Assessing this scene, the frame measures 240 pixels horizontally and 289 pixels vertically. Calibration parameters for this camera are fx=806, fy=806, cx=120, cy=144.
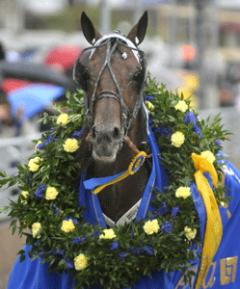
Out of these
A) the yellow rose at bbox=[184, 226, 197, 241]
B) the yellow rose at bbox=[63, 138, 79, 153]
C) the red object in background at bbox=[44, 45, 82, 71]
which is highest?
the red object in background at bbox=[44, 45, 82, 71]

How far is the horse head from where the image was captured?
3.69 meters

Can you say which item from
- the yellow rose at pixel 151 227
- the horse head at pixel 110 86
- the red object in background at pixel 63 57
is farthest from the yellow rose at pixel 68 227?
the red object in background at pixel 63 57

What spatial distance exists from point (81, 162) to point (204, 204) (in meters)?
0.71

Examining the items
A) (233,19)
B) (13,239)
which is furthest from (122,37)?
(233,19)

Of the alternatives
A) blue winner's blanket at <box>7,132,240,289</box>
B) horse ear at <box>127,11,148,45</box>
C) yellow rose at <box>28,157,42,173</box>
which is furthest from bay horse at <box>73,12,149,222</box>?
yellow rose at <box>28,157,42,173</box>

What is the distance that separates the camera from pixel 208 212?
438cm

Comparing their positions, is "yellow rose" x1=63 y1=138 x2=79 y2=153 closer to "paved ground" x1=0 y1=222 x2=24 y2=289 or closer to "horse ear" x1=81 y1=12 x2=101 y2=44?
"horse ear" x1=81 y1=12 x2=101 y2=44

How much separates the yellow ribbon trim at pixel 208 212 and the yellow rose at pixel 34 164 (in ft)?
2.82

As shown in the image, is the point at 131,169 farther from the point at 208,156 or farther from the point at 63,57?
the point at 63,57

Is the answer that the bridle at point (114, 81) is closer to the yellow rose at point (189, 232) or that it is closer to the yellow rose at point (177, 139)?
the yellow rose at point (177, 139)

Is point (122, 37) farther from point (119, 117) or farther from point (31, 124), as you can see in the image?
point (31, 124)

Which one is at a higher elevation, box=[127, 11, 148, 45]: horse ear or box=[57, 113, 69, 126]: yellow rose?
box=[127, 11, 148, 45]: horse ear

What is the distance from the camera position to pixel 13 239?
24.9 ft

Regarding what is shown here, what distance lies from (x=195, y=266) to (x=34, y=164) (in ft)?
3.46
